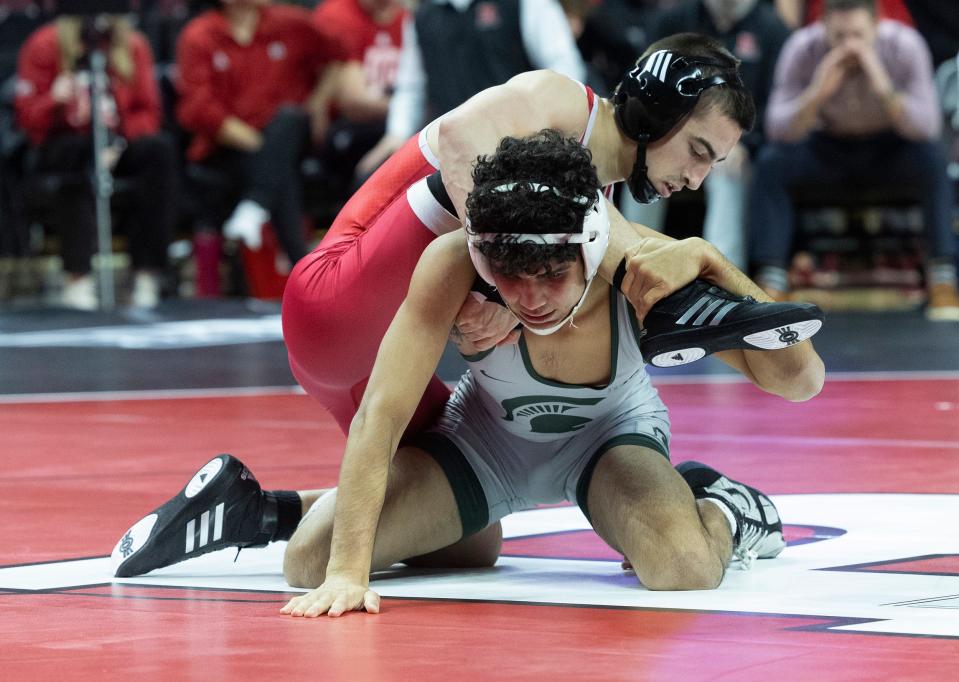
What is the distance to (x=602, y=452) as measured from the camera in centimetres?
317

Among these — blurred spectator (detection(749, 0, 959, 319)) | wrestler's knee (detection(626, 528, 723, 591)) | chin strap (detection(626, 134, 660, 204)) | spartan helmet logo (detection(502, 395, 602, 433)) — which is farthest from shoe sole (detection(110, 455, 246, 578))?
blurred spectator (detection(749, 0, 959, 319))

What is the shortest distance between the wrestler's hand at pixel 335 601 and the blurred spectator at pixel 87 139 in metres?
7.91

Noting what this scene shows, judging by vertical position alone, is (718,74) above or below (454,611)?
above

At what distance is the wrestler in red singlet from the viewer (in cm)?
331

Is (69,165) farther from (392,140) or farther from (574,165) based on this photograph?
(574,165)

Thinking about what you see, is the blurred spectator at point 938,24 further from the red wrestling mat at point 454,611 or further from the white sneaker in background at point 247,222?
the red wrestling mat at point 454,611

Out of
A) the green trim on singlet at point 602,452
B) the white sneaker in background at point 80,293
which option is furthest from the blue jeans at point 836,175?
the green trim on singlet at point 602,452

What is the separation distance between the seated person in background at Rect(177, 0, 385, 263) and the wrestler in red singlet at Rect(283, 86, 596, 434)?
264 inches

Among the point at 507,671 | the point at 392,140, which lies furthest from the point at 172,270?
the point at 507,671

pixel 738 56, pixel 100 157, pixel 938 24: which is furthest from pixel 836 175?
pixel 100 157

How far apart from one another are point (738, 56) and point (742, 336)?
252 inches

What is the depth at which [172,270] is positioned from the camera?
11812mm

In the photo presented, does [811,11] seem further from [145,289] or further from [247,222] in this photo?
[145,289]

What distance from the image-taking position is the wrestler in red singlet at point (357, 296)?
3.31 meters
